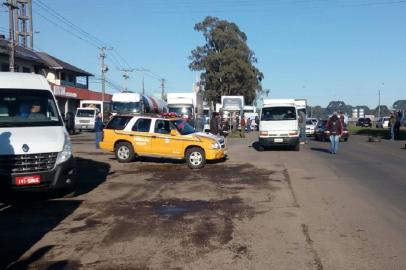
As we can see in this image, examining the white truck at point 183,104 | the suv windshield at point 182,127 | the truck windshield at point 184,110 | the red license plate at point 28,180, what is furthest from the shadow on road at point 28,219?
the white truck at point 183,104

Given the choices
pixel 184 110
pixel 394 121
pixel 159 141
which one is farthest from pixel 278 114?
pixel 394 121

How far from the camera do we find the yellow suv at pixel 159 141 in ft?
56.4

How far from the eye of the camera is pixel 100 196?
11234mm

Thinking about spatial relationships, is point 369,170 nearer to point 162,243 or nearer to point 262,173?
point 262,173

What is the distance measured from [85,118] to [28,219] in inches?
1568

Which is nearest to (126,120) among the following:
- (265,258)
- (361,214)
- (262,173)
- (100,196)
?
(262,173)

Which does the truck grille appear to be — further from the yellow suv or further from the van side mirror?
the van side mirror

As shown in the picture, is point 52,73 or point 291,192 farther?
point 52,73

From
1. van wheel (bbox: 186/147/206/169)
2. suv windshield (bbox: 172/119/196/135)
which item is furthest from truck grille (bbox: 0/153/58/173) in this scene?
suv windshield (bbox: 172/119/196/135)

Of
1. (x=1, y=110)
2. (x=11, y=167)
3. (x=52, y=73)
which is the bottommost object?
(x=11, y=167)

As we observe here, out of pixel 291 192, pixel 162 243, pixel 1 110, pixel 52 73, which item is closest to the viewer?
pixel 162 243

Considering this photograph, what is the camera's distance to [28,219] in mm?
8750

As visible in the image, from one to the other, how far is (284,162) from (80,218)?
11054mm

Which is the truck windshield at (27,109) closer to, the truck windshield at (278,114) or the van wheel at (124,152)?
the van wheel at (124,152)
